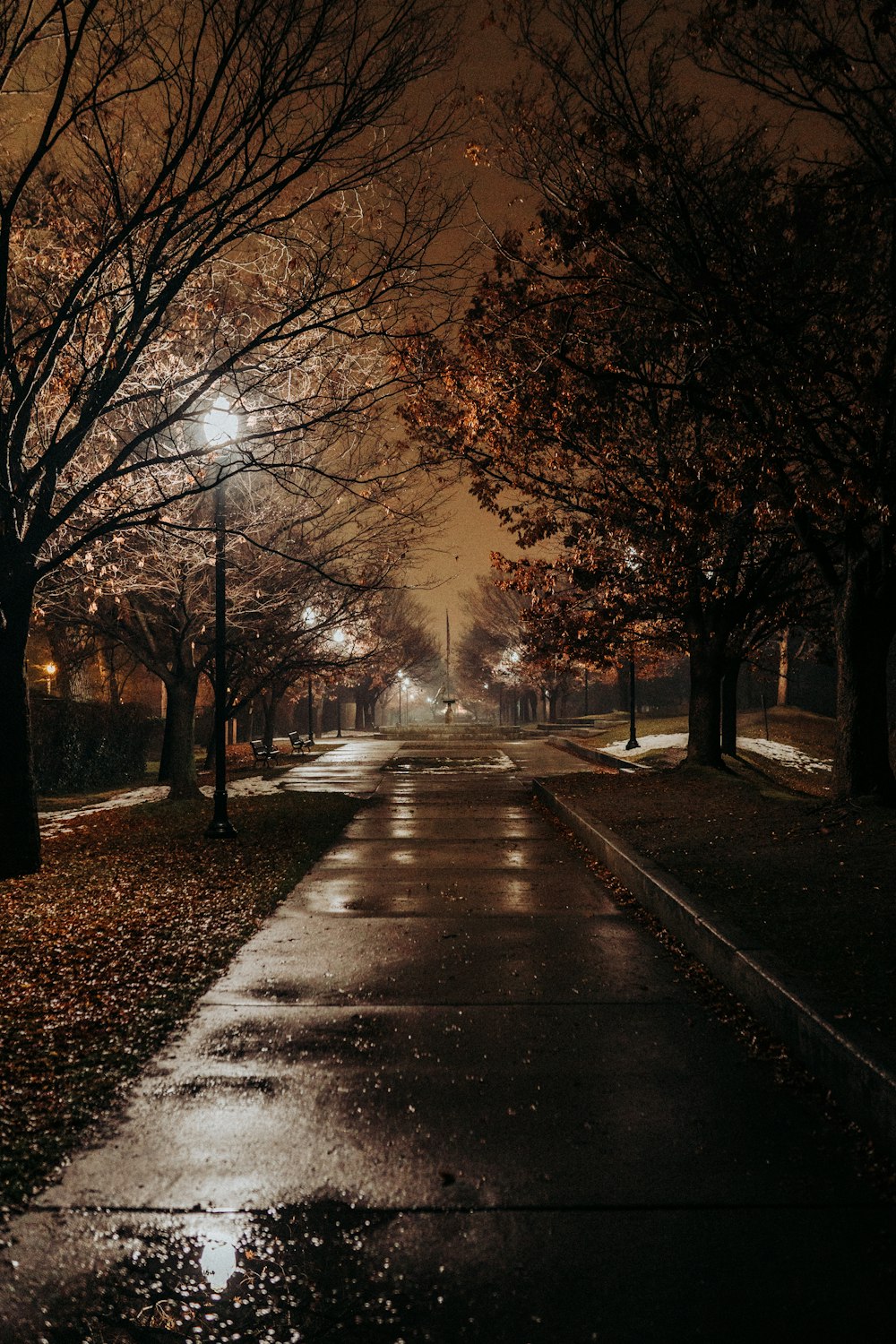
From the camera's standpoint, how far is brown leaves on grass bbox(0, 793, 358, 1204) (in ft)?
14.7

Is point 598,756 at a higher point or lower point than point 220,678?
lower

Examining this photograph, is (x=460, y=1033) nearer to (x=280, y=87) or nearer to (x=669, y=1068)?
(x=669, y=1068)

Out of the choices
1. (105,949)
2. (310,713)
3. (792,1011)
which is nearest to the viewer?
(792,1011)

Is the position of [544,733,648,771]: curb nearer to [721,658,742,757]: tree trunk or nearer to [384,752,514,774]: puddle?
[721,658,742,757]: tree trunk

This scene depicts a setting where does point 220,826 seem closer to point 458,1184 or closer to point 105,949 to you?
point 105,949

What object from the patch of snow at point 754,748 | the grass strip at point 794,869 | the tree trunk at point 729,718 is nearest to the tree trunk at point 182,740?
the grass strip at point 794,869

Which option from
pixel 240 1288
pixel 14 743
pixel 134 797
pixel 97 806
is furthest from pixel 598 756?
pixel 240 1288

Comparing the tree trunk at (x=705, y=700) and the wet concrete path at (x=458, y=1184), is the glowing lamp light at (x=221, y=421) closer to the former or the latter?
the wet concrete path at (x=458, y=1184)

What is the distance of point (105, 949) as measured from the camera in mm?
7012

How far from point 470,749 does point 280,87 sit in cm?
2716

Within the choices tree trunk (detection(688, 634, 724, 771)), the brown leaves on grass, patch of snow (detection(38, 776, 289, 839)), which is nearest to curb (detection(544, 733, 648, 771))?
tree trunk (detection(688, 634, 724, 771))

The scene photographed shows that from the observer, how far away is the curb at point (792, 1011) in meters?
4.08

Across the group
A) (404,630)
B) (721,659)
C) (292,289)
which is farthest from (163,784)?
(404,630)

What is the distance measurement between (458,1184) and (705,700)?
16.4 m
